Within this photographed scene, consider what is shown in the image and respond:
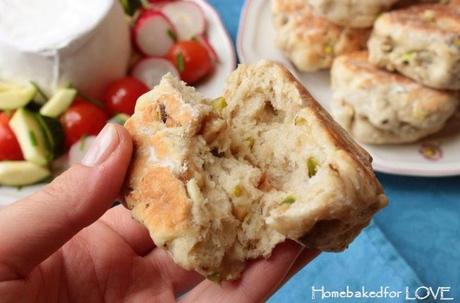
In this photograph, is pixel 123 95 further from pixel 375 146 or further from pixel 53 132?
pixel 375 146

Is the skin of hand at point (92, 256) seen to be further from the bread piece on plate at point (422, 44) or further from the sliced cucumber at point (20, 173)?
the bread piece on plate at point (422, 44)

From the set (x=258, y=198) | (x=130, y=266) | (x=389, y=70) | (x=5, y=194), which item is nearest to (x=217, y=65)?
(x=389, y=70)

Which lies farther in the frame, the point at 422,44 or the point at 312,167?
the point at 422,44

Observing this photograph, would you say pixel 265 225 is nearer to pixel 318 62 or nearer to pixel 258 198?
pixel 258 198

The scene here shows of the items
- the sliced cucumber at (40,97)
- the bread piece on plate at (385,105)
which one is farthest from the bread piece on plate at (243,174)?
the sliced cucumber at (40,97)

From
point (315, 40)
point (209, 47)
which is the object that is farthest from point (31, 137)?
point (315, 40)

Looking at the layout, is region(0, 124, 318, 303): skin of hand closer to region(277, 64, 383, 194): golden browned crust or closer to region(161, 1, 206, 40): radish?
region(277, 64, 383, 194): golden browned crust

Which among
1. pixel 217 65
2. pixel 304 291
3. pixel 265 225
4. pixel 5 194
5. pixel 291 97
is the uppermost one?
pixel 291 97
